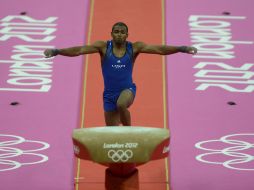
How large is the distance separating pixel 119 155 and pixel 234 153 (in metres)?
2.34

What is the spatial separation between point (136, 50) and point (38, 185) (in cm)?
189

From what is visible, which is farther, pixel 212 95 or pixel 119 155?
pixel 212 95

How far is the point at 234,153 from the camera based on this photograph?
31.1 feet

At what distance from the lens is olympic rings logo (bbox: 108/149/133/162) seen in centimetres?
758

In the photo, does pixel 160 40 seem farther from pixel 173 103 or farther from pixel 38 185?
pixel 38 185

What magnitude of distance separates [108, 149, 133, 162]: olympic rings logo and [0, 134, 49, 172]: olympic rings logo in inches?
75.0

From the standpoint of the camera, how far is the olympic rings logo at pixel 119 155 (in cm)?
758

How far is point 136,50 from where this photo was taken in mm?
8766

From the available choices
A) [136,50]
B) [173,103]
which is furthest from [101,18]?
[136,50]

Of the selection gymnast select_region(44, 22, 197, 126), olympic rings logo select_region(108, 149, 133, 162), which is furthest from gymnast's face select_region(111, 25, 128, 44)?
olympic rings logo select_region(108, 149, 133, 162)

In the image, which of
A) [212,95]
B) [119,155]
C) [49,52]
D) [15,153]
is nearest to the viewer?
[119,155]

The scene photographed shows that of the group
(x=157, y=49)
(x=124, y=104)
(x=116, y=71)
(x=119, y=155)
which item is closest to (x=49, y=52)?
(x=116, y=71)

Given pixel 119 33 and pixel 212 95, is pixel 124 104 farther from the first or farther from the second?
pixel 212 95

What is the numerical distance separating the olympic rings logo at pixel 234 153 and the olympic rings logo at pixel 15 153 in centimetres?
191
